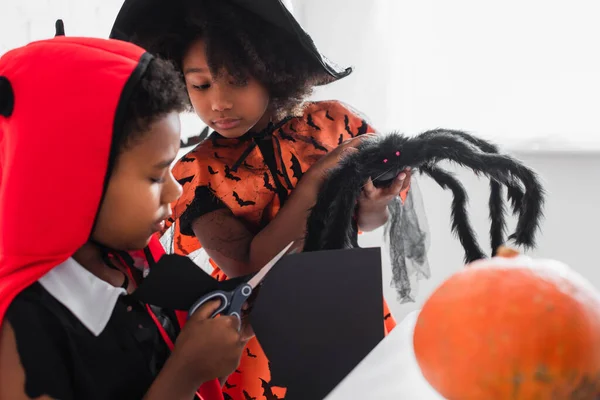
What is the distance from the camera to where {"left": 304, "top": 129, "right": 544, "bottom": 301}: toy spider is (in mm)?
457

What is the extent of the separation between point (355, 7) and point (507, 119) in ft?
1.77

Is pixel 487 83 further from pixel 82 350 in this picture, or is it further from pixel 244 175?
pixel 82 350

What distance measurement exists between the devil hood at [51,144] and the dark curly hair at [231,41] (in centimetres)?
27

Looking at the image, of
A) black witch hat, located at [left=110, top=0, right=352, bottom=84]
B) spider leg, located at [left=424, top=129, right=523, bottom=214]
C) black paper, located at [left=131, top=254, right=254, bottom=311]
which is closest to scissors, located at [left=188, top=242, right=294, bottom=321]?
black paper, located at [left=131, top=254, right=254, bottom=311]

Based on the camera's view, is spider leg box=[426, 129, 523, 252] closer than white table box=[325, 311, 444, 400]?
No

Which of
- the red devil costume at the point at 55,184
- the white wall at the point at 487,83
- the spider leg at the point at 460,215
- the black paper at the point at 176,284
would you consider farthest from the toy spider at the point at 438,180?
the white wall at the point at 487,83

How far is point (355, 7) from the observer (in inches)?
60.9

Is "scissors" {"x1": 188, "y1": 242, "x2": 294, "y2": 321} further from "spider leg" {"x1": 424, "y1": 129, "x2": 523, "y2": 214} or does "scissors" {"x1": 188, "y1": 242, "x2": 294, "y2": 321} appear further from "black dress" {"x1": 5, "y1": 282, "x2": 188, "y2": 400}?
"spider leg" {"x1": 424, "y1": 129, "x2": 523, "y2": 214}

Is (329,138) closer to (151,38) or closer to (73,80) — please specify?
(151,38)

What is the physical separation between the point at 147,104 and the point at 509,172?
309 mm

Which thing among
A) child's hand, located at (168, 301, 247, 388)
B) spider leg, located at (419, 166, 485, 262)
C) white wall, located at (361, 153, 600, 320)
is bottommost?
white wall, located at (361, 153, 600, 320)

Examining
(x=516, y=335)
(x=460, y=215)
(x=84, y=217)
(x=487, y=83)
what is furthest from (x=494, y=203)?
(x=487, y=83)

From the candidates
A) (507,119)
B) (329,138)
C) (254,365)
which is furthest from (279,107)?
(507,119)

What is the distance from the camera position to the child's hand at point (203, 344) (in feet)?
1.44
